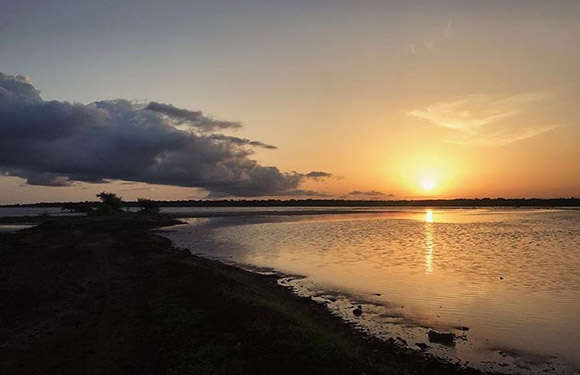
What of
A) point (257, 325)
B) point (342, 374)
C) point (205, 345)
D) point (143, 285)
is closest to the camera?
point (342, 374)

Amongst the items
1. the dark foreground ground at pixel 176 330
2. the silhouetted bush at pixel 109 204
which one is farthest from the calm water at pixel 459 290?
the silhouetted bush at pixel 109 204

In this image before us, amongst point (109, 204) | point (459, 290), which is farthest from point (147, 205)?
point (459, 290)

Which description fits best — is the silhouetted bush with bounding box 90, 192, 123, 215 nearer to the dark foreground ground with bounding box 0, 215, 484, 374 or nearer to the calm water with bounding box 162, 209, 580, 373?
the calm water with bounding box 162, 209, 580, 373

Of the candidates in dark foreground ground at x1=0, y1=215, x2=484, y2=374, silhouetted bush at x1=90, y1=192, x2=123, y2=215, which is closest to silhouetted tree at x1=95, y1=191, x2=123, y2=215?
silhouetted bush at x1=90, y1=192, x2=123, y2=215

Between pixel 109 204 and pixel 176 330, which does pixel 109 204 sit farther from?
pixel 176 330

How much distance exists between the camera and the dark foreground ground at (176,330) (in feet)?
46.4

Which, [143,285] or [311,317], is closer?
[311,317]

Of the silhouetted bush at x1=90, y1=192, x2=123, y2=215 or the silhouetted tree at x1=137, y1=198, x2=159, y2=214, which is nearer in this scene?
the silhouetted bush at x1=90, y1=192, x2=123, y2=215

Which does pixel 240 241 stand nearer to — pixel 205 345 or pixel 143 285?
pixel 143 285

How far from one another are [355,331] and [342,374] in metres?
6.01

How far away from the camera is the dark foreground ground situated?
14.1m

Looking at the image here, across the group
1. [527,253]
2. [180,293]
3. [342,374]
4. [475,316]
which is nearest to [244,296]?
[180,293]

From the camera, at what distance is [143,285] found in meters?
26.8

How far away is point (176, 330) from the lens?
1747 centimetres
